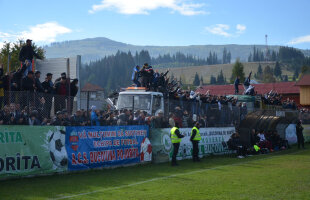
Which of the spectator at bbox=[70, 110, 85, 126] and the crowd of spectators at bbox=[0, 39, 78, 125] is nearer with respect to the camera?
the crowd of spectators at bbox=[0, 39, 78, 125]

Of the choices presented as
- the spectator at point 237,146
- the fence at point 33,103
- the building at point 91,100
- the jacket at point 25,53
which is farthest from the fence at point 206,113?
the jacket at point 25,53

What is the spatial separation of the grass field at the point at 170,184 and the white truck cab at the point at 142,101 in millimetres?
4350

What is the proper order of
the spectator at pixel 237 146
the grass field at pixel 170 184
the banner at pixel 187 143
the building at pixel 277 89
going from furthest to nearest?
the building at pixel 277 89
the spectator at pixel 237 146
the banner at pixel 187 143
the grass field at pixel 170 184

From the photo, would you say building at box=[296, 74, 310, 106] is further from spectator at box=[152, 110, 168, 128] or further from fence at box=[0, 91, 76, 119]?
fence at box=[0, 91, 76, 119]

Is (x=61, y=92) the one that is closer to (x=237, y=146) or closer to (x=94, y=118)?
(x=94, y=118)

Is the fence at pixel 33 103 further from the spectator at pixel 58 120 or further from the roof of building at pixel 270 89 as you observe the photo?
the roof of building at pixel 270 89

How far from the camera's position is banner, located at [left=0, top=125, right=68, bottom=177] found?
11.5 metres

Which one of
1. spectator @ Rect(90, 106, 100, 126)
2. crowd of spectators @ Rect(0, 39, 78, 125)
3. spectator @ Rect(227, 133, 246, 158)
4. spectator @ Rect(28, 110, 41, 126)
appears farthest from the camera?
spectator @ Rect(227, 133, 246, 158)

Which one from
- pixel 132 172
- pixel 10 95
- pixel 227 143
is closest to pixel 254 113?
pixel 227 143

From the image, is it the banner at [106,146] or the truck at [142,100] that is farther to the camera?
the truck at [142,100]

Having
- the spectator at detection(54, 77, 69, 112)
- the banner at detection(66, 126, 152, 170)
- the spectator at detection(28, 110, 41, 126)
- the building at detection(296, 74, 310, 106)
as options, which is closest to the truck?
the banner at detection(66, 126, 152, 170)

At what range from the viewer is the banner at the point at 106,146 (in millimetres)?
13826

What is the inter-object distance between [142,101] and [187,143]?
3.02 metres

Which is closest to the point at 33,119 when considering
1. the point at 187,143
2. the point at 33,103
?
the point at 33,103
